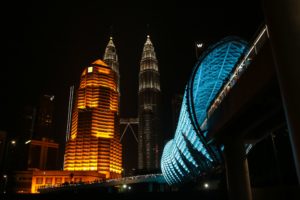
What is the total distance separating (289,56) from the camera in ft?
18.5

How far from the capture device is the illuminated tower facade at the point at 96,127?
142m

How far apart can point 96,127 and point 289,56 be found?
146 metres

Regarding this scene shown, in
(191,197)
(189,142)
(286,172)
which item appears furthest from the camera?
(189,142)

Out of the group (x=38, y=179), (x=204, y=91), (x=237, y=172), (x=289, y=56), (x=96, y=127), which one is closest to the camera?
(x=289, y=56)

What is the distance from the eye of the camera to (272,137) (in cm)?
3231

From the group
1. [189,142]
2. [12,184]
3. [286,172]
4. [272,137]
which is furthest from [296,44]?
[12,184]

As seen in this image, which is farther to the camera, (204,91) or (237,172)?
(204,91)

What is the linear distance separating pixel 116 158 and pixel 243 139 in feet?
424

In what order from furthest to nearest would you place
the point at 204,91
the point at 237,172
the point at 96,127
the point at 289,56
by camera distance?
1. the point at 96,127
2. the point at 204,91
3. the point at 237,172
4. the point at 289,56

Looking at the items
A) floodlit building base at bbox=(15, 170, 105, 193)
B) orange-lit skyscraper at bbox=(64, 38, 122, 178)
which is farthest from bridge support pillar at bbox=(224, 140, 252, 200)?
orange-lit skyscraper at bbox=(64, 38, 122, 178)

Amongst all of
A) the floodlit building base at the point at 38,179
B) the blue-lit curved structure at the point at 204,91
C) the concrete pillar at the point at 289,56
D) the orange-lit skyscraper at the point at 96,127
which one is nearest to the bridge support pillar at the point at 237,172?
the blue-lit curved structure at the point at 204,91

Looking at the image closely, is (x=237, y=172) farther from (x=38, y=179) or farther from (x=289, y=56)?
(x=38, y=179)

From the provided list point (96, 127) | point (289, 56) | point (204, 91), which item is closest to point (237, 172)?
point (289, 56)

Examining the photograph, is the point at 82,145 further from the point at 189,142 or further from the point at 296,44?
the point at 296,44
